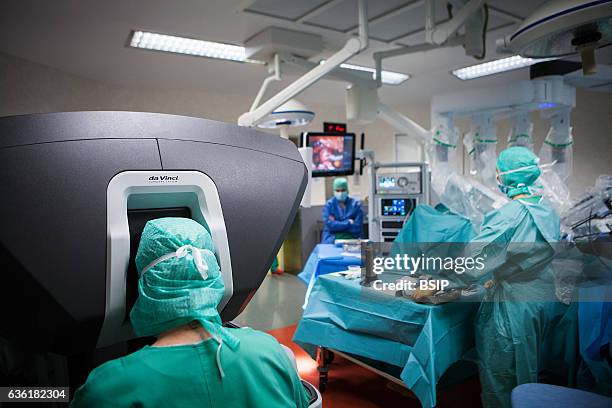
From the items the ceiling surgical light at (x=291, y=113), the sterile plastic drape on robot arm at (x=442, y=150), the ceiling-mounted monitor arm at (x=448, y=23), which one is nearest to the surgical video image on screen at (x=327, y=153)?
the ceiling surgical light at (x=291, y=113)

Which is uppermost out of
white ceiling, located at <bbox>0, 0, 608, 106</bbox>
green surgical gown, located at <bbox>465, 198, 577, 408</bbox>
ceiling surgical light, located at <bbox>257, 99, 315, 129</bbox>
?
white ceiling, located at <bbox>0, 0, 608, 106</bbox>

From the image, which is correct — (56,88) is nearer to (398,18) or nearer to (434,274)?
(398,18)

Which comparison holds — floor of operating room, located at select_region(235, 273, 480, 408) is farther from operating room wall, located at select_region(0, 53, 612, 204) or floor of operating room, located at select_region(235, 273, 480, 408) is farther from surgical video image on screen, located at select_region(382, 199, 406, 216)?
operating room wall, located at select_region(0, 53, 612, 204)

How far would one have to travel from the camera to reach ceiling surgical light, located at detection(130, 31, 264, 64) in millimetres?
3906

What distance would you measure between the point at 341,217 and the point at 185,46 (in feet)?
8.38

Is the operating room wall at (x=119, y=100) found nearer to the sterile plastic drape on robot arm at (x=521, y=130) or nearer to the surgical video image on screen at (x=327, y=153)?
the surgical video image on screen at (x=327, y=153)

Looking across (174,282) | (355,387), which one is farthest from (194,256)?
(355,387)

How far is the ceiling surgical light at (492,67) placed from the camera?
4707 millimetres

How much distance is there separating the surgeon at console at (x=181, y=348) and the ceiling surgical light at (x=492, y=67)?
188 inches

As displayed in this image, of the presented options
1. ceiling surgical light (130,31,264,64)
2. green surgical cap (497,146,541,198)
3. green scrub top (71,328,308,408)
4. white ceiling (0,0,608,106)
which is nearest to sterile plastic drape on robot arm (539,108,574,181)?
white ceiling (0,0,608,106)

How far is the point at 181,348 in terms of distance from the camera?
679 mm

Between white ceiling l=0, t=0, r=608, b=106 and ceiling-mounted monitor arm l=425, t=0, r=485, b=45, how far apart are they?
753mm

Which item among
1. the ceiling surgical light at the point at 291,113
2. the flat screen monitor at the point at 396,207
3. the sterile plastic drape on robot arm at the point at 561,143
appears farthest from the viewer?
the ceiling surgical light at the point at 291,113

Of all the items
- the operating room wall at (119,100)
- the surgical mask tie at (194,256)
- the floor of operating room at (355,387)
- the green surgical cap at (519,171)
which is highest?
the operating room wall at (119,100)
